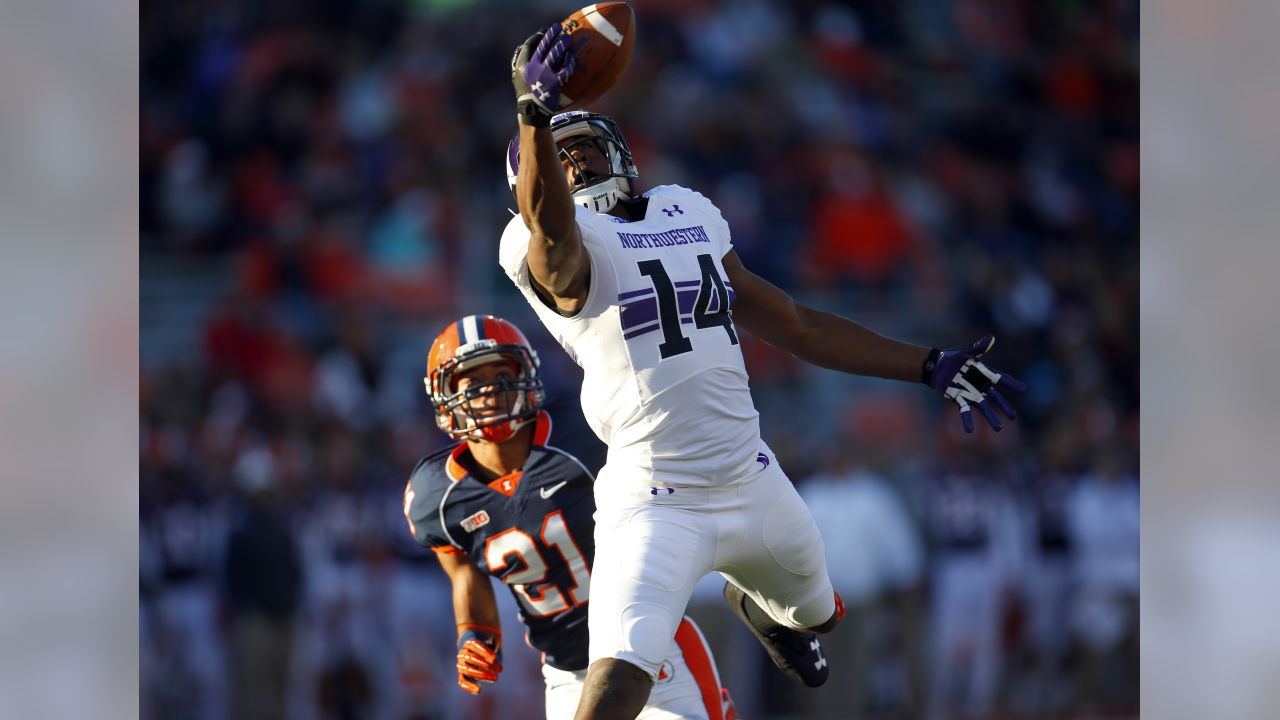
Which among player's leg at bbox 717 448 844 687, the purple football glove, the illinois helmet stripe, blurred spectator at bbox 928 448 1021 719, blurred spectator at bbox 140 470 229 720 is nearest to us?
the purple football glove

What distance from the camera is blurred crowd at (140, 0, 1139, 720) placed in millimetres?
7492

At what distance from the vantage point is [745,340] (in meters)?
8.46

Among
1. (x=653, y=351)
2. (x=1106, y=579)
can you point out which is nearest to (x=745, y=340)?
(x=1106, y=579)

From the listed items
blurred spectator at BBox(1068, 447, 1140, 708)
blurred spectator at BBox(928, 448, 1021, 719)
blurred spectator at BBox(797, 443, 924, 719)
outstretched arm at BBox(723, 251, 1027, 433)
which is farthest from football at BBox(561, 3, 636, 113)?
blurred spectator at BBox(1068, 447, 1140, 708)

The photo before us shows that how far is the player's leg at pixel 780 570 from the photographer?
3521mm

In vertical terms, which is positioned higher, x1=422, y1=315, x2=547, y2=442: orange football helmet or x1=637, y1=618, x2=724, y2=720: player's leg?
x1=422, y1=315, x2=547, y2=442: orange football helmet

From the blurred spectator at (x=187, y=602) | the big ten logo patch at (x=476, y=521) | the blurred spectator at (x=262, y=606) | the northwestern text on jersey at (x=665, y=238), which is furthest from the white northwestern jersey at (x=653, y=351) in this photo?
the blurred spectator at (x=187, y=602)

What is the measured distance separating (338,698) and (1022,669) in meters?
3.89

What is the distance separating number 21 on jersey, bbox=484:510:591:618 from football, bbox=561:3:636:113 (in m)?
1.37

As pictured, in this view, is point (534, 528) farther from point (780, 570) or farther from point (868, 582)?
point (868, 582)

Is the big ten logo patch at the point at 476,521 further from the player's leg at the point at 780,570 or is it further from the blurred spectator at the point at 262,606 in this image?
the blurred spectator at the point at 262,606

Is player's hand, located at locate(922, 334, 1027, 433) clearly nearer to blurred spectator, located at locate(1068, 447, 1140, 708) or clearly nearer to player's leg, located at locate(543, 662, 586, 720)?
player's leg, located at locate(543, 662, 586, 720)
